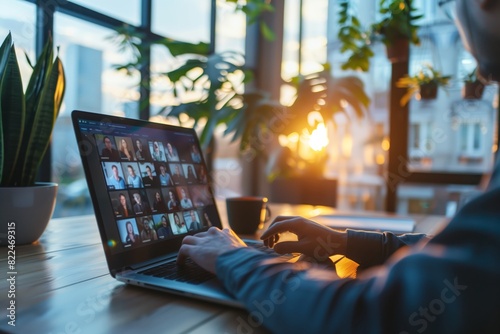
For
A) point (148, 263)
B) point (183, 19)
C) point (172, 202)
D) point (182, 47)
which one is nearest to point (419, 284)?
point (148, 263)

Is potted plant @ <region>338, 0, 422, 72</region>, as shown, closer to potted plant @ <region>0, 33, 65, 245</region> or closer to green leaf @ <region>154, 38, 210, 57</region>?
green leaf @ <region>154, 38, 210, 57</region>

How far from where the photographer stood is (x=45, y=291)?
2.17ft

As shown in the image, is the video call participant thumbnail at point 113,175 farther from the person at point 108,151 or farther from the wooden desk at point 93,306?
the wooden desk at point 93,306

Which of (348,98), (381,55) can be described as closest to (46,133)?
(348,98)

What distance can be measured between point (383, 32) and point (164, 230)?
2.24 metres

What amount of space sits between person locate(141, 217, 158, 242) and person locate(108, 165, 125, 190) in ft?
0.28

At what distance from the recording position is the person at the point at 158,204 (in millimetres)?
886

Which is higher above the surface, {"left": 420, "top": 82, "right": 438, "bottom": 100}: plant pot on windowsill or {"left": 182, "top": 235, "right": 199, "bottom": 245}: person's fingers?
{"left": 420, "top": 82, "right": 438, "bottom": 100}: plant pot on windowsill

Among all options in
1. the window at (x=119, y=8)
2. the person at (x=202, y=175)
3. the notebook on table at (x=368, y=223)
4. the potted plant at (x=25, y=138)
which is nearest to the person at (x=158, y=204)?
the person at (x=202, y=175)

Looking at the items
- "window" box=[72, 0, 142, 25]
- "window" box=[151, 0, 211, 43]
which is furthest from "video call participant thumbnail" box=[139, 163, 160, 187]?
"window" box=[151, 0, 211, 43]

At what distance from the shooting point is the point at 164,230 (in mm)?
889

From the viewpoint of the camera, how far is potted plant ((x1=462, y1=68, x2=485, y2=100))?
2.66 metres

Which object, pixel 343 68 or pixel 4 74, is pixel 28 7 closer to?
pixel 4 74

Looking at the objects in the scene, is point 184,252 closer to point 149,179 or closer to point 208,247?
point 208,247
